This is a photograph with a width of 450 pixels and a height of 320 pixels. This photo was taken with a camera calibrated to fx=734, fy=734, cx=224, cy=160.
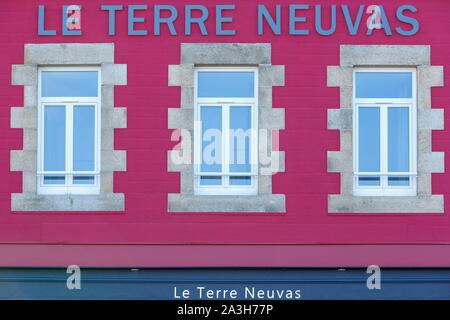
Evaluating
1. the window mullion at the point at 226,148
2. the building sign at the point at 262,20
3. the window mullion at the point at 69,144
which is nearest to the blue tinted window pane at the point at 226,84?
the window mullion at the point at 226,148

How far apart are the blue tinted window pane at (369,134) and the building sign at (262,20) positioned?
91 cm

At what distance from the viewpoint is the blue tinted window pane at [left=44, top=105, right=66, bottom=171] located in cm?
852

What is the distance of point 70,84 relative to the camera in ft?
28.0

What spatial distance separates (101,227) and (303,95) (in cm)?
274

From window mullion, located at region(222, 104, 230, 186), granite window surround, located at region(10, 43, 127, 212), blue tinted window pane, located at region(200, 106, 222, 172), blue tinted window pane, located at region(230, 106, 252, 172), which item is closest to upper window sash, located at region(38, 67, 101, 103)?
granite window surround, located at region(10, 43, 127, 212)

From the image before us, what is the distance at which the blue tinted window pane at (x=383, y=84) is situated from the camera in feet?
27.8

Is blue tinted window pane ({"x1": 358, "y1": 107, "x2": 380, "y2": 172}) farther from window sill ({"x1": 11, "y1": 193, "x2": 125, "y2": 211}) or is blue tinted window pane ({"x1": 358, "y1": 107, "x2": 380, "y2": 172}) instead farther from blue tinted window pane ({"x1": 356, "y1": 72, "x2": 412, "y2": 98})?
window sill ({"x1": 11, "y1": 193, "x2": 125, "y2": 211})

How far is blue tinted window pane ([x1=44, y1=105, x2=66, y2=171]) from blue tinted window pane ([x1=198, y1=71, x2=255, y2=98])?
1644 millimetres

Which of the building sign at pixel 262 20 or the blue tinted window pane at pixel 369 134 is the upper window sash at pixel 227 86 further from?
the blue tinted window pane at pixel 369 134

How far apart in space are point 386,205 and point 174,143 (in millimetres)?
2501
